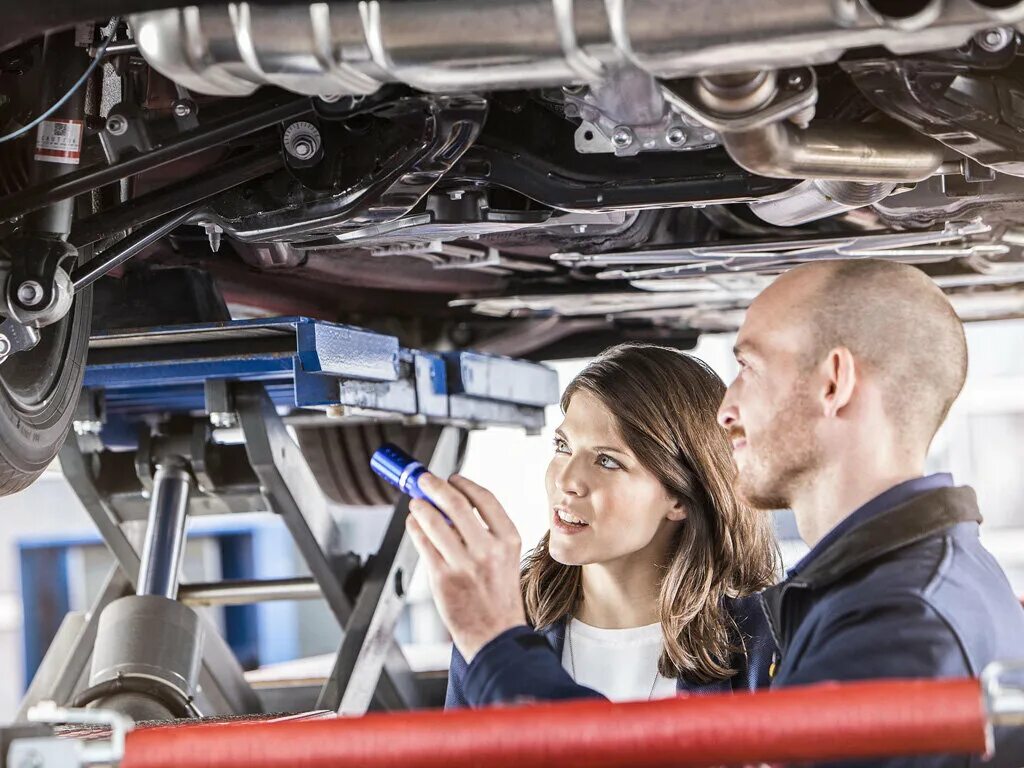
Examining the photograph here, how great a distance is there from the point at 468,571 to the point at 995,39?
0.99 metres

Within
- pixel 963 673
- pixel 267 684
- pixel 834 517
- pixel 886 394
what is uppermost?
pixel 886 394

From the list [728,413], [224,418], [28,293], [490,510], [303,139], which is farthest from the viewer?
[224,418]

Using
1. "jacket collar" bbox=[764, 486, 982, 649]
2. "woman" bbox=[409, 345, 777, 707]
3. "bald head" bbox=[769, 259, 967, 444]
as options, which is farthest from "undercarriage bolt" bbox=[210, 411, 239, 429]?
"jacket collar" bbox=[764, 486, 982, 649]

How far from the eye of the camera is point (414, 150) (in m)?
2.05

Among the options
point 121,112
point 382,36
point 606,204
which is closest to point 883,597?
point 382,36

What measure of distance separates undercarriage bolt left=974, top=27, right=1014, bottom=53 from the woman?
33.9 inches

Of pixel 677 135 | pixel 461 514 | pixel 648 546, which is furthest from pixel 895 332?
Result: pixel 648 546

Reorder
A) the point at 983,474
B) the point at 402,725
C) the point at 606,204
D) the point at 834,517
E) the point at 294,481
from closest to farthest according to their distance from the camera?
the point at 402,725
the point at 834,517
the point at 606,204
the point at 294,481
the point at 983,474

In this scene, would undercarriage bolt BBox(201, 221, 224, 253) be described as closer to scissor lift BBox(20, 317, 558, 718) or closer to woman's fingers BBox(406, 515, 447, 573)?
scissor lift BBox(20, 317, 558, 718)

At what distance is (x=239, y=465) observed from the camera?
3.34m

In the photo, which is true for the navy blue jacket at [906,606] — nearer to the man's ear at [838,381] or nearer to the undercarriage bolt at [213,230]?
the man's ear at [838,381]

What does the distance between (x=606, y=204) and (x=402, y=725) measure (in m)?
1.30

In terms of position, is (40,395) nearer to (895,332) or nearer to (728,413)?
(728,413)

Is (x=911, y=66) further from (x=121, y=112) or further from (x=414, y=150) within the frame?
(x=121, y=112)
